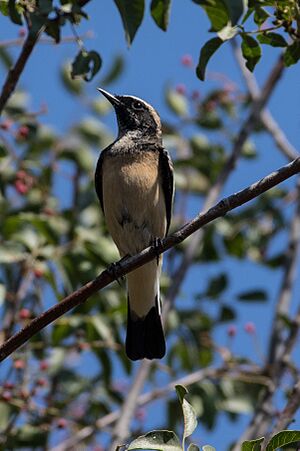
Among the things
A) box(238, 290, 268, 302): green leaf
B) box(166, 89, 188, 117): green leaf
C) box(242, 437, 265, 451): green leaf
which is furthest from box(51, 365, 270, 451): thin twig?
box(242, 437, 265, 451): green leaf

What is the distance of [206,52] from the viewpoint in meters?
3.80

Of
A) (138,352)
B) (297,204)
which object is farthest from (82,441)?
(297,204)

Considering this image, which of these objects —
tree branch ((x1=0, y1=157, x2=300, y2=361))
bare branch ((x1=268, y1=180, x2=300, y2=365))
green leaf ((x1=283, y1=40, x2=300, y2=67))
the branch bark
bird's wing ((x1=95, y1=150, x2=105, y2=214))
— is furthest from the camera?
bare branch ((x1=268, y1=180, x2=300, y2=365))

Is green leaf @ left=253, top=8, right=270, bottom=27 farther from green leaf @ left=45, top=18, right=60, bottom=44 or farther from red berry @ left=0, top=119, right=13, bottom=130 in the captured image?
red berry @ left=0, top=119, right=13, bottom=130

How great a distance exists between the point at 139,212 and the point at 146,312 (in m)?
0.80

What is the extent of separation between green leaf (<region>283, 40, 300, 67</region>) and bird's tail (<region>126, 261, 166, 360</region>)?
2500 millimetres

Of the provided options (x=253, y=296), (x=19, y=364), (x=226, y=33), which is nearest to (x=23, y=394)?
(x=19, y=364)


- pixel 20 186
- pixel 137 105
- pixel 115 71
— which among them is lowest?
pixel 20 186

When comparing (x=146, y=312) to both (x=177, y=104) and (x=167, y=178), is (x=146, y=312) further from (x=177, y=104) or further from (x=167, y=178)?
(x=177, y=104)

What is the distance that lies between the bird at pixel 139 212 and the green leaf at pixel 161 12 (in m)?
2.29

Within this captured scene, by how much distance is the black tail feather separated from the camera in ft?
19.2

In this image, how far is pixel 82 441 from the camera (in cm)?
617

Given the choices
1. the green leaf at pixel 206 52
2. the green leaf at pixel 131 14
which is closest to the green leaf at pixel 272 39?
the green leaf at pixel 206 52

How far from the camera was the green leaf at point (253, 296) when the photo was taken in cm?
753
